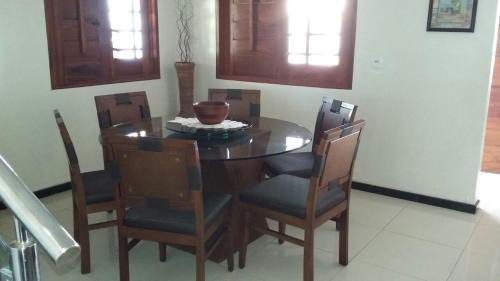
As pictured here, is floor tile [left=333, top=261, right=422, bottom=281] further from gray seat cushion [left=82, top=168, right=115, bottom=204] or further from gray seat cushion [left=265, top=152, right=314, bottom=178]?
gray seat cushion [left=82, top=168, right=115, bottom=204]

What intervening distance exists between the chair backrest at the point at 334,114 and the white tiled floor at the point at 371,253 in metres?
0.72

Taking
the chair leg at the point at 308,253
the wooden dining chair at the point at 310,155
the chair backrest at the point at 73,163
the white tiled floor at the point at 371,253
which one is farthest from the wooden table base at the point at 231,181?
the chair backrest at the point at 73,163

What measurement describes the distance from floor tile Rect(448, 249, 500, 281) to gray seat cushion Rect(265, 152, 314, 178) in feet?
3.37

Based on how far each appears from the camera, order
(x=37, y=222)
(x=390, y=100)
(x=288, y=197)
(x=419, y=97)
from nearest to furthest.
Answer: (x=37, y=222) → (x=288, y=197) → (x=419, y=97) → (x=390, y=100)

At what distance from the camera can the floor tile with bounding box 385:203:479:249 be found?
2969mm

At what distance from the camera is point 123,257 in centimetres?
221

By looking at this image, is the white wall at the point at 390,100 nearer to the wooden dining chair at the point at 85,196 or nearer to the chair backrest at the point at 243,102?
the chair backrest at the point at 243,102

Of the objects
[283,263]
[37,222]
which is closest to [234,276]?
[283,263]

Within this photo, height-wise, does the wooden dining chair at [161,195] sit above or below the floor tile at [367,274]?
above

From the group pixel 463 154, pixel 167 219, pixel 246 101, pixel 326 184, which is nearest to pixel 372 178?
pixel 463 154

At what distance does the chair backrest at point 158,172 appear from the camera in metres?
1.88

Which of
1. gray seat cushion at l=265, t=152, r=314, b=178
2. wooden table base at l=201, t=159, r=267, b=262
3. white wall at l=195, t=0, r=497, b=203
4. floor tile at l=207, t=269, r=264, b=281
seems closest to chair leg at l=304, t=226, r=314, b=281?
floor tile at l=207, t=269, r=264, b=281

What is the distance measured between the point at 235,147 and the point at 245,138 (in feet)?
0.71

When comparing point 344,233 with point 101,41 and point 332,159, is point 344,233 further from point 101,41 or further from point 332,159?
point 101,41
